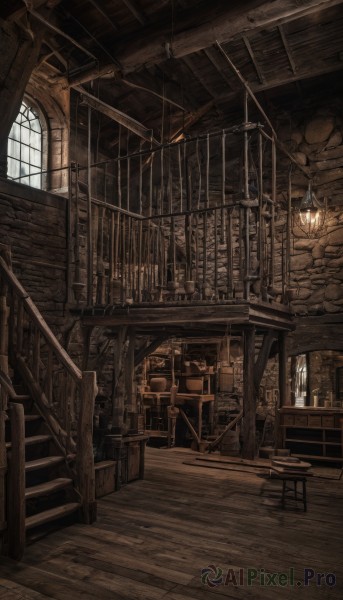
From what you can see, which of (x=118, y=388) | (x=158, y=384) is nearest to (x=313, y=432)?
(x=158, y=384)

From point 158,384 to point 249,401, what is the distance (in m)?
3.10

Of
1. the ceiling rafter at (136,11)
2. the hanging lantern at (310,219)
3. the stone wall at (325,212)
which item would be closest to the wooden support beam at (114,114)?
the ceiling rafter at (136,11)

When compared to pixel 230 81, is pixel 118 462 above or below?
below

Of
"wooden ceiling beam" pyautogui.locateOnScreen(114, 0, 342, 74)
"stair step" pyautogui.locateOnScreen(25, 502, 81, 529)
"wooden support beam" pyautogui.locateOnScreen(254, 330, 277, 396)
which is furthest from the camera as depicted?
"wooden support beam" pyautogui.locateOnScreen(254, 330, 277, 396)

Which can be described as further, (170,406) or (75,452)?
(170,406)

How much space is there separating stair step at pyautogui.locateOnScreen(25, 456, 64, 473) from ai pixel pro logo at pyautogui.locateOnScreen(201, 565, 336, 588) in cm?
186

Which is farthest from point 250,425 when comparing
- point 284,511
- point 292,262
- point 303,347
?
point 292,262

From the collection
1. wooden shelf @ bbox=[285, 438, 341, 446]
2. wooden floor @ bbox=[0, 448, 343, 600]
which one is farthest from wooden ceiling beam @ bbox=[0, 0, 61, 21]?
wooden shelf @ bbox=[285, 438, 341, 446]

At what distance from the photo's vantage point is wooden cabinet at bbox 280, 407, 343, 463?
26.2 ft

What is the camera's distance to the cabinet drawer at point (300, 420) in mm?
8195

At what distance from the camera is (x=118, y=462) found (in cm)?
Result: 630

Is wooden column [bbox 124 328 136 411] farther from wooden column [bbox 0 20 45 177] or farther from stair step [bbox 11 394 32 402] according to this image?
wooden column [bbox 0 20 45 177]

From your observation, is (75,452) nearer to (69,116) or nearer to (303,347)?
(303,347)

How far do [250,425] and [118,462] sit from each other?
2.31 metres
